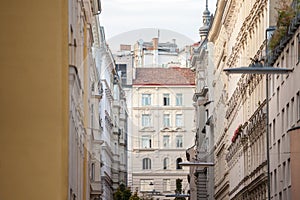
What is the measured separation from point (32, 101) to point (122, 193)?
6640cm

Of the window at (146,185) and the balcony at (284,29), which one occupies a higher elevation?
the balcony at (284,29)

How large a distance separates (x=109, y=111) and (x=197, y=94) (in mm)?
11261

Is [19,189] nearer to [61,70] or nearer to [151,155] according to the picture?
[61,70]

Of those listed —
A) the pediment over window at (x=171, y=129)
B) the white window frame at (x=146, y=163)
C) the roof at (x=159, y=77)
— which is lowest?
the white window frame at (x=146, y=163)

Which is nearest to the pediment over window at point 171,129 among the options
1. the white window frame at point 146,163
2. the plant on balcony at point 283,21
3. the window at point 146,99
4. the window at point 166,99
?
the window at point 166,99

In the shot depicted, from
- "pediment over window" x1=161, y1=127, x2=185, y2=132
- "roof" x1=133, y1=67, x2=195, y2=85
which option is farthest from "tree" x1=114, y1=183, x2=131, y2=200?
"pediment over window" x1=161, y1=127, x2=185, y2=132

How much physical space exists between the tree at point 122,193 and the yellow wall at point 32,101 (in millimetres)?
65160

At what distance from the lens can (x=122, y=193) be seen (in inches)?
3693

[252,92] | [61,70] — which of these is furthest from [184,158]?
[61,70]

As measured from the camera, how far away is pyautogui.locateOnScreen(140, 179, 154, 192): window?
89688 mm

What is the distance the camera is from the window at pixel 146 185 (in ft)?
294

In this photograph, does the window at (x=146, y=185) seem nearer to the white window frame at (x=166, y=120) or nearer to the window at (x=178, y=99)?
the window at (x=178, y=99)

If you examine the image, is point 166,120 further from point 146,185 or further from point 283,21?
point 283,21

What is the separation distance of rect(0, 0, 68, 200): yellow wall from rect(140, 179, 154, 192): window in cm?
6148
